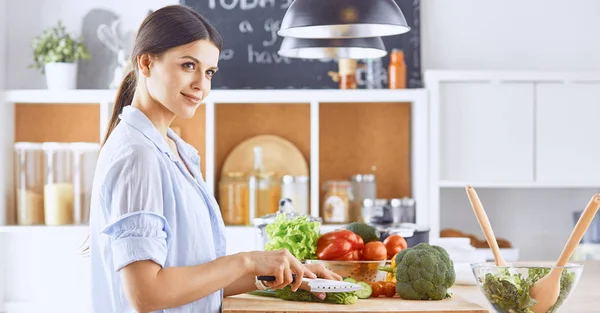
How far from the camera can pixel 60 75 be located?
15.1ft

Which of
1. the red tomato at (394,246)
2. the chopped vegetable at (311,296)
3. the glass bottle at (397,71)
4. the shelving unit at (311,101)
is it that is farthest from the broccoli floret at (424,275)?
the glass bottle at (397,71)

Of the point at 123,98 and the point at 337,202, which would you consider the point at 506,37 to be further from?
the point at 123,98

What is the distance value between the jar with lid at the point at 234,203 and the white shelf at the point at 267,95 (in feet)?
1.56

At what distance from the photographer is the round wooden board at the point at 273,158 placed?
4.80 m

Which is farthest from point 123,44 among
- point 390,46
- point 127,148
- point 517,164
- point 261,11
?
point 127,148

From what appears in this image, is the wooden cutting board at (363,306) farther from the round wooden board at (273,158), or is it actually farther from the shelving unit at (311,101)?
the round wooden board at (273,158)

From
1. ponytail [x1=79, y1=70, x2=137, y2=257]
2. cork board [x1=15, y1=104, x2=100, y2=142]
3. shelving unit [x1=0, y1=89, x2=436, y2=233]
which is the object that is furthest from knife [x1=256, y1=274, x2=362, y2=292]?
cork board [x1=15, y1=104, x2=100, y2=142]

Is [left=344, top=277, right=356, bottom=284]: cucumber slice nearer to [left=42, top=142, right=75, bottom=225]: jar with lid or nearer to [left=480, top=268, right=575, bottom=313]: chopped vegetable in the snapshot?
[left=480, top=268, right=575, bottom=313]: chopped vegetable

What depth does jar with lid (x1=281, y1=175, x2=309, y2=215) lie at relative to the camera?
4.62 meters

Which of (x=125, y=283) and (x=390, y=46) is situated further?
(x=390, y=46)

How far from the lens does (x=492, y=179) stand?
4.59 metres

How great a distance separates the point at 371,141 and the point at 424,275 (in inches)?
114

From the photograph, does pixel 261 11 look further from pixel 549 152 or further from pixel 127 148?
pixel 127 148

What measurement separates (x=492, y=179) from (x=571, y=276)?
9.19 ft
